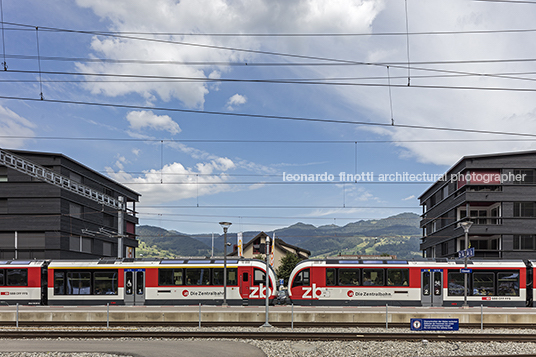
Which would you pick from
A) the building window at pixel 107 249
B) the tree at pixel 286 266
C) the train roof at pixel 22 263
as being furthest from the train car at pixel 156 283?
the tree at pixel 286 266

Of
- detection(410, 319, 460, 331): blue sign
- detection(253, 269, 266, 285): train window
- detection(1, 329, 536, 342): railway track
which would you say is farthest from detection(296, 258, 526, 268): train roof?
detection(410, 319, 460, 331): blue sign

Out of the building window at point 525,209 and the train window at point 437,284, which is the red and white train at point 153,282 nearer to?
the train window at point 437,284

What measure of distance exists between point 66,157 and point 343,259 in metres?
41.9

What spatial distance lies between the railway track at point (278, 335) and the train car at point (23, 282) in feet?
37.6

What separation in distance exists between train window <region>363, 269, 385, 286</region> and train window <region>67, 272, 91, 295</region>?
18383mm

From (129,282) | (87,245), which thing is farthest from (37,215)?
(129,282)

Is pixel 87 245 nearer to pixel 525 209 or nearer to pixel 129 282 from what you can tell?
pixel 129 282

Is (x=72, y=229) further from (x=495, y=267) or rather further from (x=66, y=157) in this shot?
(x=495, y=267)

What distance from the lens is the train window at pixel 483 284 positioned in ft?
98.9

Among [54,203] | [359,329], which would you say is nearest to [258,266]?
[359,329]

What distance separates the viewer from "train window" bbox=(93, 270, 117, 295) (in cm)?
3078

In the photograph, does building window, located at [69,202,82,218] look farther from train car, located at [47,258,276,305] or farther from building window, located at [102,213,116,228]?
train car, located at [47,258,276,305]

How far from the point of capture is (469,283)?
3014 cm

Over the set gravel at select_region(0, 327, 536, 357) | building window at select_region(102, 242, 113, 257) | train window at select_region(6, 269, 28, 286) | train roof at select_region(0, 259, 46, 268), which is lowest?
building window at select_region(102, 242, 113, 257)
